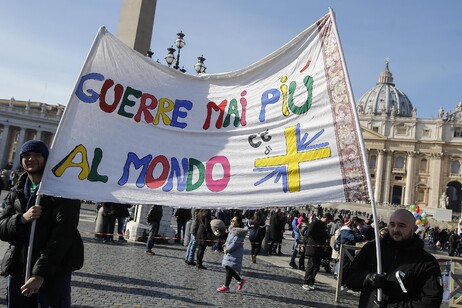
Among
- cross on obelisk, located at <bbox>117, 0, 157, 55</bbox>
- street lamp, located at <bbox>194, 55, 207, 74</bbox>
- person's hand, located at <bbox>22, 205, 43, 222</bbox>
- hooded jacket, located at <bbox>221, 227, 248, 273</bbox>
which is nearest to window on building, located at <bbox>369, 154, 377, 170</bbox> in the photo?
street lamp, located at <bbox>194, 55, 207, 74</bbox>

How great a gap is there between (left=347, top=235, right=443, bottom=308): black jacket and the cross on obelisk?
26.0 ft

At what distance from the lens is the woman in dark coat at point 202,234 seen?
8297 mm

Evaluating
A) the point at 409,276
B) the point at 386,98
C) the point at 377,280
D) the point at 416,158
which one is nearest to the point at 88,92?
the point at 377,280

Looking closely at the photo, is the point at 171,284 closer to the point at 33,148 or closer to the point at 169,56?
the point at 33,148

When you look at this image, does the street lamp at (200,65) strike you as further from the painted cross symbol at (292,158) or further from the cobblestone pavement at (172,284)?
the painted cross symbol at (292,158)

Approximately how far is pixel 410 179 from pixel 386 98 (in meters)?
35.1

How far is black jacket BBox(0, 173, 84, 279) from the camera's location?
8.70 ft

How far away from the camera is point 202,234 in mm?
8398

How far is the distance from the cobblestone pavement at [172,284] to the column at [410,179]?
64378mm

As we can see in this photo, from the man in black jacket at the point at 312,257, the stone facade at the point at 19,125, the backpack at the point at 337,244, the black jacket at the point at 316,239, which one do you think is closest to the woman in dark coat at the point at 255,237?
the backpack at the point at 337,244

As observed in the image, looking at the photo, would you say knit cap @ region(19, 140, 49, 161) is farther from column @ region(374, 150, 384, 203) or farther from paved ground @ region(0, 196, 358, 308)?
column @ region(374, 150, 384, 203)

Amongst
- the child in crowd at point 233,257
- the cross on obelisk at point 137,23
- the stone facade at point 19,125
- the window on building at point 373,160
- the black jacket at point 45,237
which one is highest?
the window on building at point 373,160

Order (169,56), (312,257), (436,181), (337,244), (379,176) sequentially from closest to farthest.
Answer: (312,257)
(337,244)
(169,56)
(436,181)
(379,176)

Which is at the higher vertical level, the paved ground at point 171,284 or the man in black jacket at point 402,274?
the man in black jacket at point 402,274
